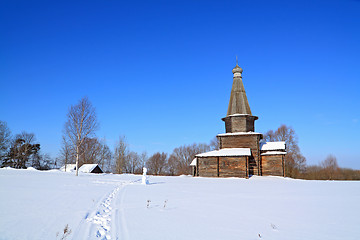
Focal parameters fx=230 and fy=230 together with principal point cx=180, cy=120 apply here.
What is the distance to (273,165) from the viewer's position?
2717 cm

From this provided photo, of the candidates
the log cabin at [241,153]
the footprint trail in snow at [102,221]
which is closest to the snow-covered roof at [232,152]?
the log cabin at [241,153]

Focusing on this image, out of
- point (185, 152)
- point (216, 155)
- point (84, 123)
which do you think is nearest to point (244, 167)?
point (216, 155)

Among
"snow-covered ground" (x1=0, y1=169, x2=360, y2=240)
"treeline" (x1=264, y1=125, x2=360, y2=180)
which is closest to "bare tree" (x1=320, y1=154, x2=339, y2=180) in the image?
"treeline" (x1=264, y1=125, x2=360, y2=180)

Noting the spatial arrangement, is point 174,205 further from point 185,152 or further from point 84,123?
point 185,152

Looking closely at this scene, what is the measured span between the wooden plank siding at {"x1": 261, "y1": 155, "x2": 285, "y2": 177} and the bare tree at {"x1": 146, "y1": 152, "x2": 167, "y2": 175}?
4319cm

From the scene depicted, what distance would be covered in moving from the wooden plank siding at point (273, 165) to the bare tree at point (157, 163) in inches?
1701

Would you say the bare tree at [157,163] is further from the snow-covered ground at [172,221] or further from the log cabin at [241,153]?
the snow-covered ground at [172,221]

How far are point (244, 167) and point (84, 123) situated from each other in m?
18.9

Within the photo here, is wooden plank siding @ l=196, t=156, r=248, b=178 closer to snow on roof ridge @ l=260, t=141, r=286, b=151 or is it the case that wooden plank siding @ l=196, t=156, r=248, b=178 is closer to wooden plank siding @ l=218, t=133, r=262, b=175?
wooden plank siding @ l=218, t=133, r=262, b=175

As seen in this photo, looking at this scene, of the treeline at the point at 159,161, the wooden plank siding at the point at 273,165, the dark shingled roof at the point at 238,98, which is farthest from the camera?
the treeline at the point at 159,161

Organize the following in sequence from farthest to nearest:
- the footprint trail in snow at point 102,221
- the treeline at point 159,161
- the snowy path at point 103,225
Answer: the treeline at point 159,161 → the footprint trail in snow at point 102,221 → the snowy path at point 103,225

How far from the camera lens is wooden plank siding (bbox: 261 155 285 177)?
2677cm

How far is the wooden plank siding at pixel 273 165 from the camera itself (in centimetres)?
2677

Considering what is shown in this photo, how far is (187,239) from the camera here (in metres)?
4.73
